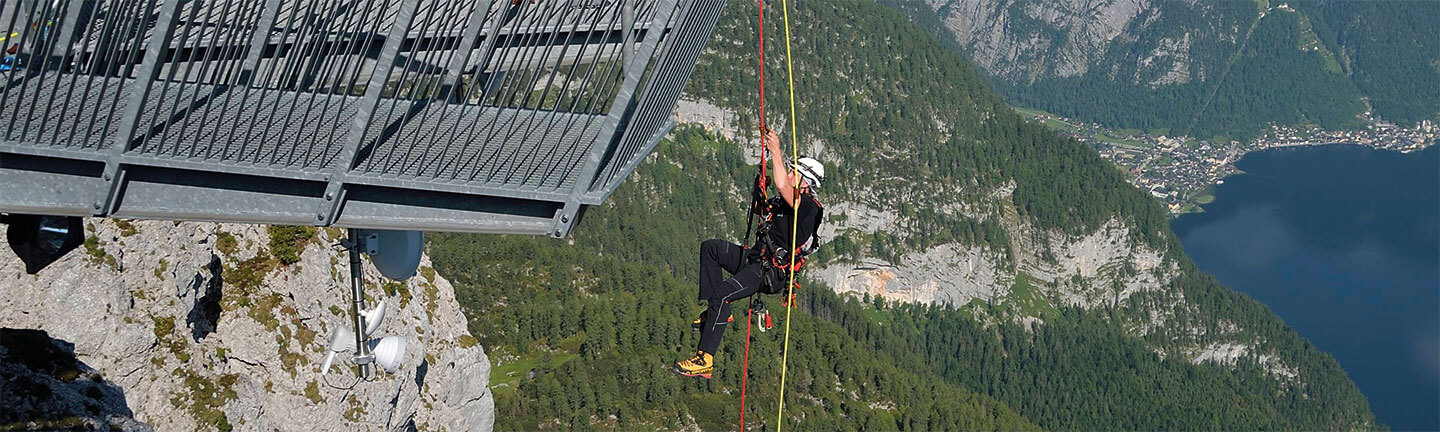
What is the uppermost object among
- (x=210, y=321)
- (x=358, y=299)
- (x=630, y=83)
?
(x=210, y=321)

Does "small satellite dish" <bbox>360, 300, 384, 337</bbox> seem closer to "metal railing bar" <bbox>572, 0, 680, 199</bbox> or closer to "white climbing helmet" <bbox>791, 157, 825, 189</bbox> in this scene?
"metal railing bar" <bbox>572, 0, 680, 199</bbox>

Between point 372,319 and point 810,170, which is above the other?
point 810,170

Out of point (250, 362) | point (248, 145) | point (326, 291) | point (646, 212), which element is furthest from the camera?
point (646, 212)

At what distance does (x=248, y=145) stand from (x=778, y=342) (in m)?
135

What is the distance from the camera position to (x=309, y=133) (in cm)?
1238

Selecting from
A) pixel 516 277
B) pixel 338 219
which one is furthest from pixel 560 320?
pixel 338 219

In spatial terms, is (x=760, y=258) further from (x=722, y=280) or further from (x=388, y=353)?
(x=388, y=353)

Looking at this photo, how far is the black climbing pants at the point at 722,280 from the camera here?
65.7ft

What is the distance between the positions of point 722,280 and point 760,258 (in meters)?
0.79

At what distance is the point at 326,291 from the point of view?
34.0 m

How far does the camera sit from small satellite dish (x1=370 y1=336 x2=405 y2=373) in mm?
17156

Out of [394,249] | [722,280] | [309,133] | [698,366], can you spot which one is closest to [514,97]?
[309,133]

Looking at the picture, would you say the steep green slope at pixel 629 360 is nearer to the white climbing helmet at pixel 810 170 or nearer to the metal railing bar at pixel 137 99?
the white climbing helmet at pixel 810 170

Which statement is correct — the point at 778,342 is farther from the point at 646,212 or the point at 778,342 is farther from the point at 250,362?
the point at 250,362
